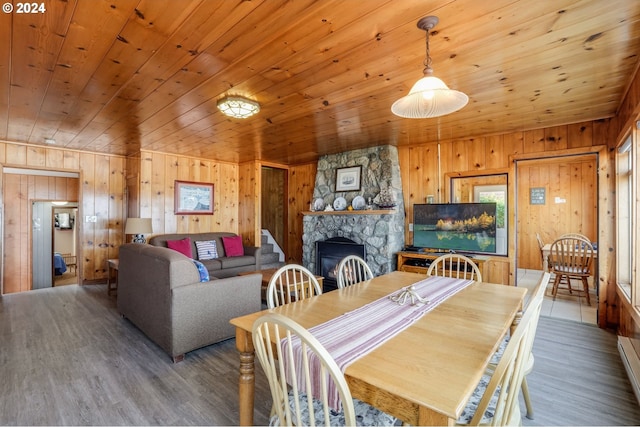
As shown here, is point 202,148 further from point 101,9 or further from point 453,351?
point 453,351

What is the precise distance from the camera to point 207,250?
5262 mm

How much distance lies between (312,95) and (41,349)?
3408 millimetres

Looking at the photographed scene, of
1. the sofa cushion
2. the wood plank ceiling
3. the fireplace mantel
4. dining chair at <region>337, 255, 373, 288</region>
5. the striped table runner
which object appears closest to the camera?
the striped table runner

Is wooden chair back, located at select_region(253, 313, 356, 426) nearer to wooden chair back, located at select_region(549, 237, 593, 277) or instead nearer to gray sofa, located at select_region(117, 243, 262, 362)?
gray sofa, located at select_region(117, 243, 262, 362)

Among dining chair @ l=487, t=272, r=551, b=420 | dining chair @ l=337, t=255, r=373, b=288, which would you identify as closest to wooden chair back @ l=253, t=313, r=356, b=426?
dining chair @ l=487, t=272, r=551, b=420

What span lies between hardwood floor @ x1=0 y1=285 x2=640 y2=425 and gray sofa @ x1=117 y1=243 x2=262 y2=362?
0.16 m

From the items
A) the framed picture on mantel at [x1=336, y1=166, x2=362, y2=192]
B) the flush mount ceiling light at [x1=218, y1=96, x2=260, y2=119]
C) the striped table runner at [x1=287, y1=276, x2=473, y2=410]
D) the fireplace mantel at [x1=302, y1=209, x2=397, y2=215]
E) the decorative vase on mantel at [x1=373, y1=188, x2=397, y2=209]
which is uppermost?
the flush mount ceiling light at [x1=218, y1=96, x2=260, y2=119]

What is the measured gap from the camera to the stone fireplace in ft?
14.9

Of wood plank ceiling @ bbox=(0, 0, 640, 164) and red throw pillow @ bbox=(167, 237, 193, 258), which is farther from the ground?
wood plank ceiling @ bbox=(0, 0, 640, 164)

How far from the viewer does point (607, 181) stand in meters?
3.33

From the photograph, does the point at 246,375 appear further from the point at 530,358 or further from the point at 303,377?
the point at 530,358

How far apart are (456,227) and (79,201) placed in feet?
19.6

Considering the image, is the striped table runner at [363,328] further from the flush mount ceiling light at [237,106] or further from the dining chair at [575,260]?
the dining chair at [575,260]

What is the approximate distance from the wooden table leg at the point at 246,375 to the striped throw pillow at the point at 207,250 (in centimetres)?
397
